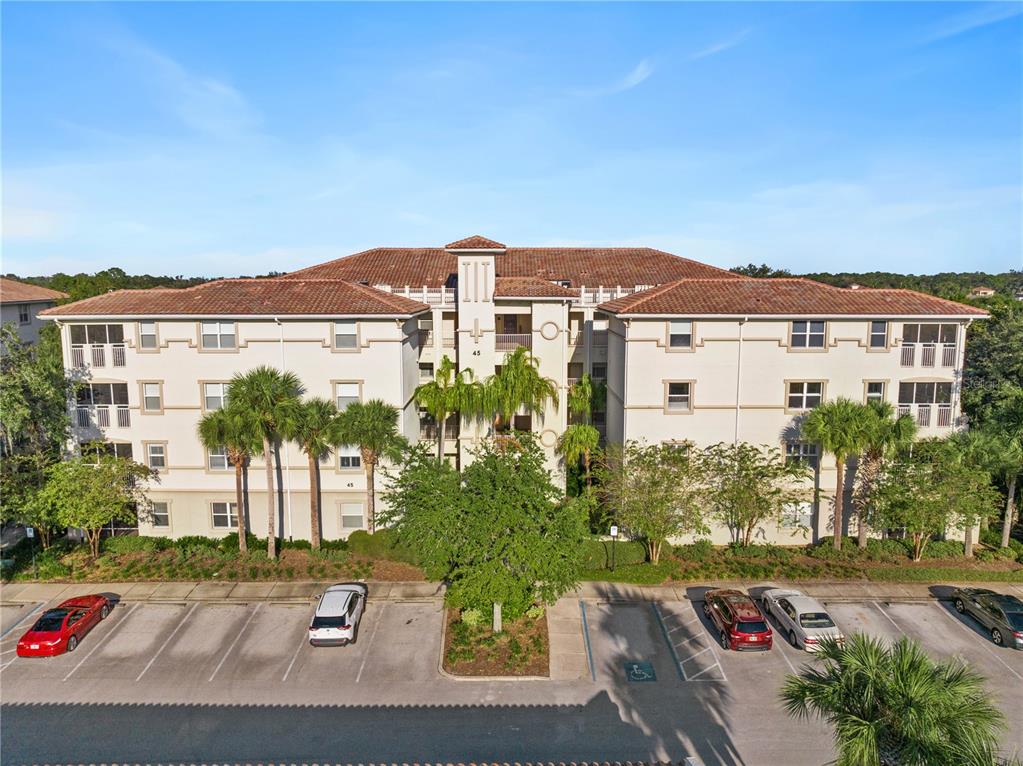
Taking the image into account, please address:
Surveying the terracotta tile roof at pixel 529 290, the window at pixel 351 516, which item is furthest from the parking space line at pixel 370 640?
the terracotta tile roof at pixel 529 290

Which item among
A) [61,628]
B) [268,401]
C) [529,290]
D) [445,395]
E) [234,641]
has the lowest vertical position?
[234,641]

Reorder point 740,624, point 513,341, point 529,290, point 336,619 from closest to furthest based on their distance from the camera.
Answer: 1. point 740,624
2. point 336,619
3. point 529,290
4. point 513,341

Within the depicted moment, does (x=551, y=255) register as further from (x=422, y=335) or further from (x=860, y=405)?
(x=860, y=405)

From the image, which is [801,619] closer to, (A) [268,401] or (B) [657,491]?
(B) [657,491]

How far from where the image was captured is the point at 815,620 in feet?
73.5

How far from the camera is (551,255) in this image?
44562mm

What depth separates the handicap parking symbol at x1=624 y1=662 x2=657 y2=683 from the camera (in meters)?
20.9

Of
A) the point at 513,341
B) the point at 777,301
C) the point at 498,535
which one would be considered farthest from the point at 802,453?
the point at 498,535

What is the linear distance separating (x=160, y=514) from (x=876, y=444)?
3288 cm

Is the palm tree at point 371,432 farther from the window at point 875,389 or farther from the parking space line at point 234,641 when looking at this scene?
the window at point 875,389

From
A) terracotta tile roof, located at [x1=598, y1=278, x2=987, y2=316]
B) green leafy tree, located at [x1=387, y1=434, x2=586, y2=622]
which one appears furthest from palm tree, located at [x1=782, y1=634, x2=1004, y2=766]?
terracotta tile roof, located at [x1=598, y1=278, x2=987, y2=316]

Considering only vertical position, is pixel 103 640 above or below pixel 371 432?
below

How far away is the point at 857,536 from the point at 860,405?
6.79m

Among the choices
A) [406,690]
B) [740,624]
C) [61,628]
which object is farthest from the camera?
[61,628]
